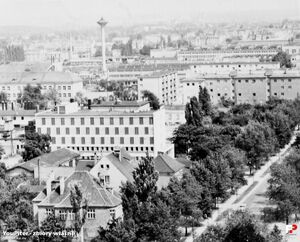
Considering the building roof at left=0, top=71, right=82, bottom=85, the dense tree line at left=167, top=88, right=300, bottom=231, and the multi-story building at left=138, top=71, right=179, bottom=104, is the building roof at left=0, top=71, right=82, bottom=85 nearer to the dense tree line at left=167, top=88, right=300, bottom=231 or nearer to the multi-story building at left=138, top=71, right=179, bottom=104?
the multi-story building at left=138, top=71, right=179, bottom=104

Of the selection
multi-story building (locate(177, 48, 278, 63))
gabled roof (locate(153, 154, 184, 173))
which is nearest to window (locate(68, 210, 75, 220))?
gabled roof (locate(153, 154, 184, 173))

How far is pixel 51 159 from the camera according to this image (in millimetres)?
40406

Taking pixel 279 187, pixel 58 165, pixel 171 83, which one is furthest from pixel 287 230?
pixel 171 83

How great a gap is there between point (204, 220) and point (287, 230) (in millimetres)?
4165

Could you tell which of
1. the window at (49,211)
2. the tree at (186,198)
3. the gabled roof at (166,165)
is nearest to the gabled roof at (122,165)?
the gabled roof at (166,165)

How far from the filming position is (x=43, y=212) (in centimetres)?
2883

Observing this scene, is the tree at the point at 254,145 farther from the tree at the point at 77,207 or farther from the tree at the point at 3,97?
the tree at the point at 3,97

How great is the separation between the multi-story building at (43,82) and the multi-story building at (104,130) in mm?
30436

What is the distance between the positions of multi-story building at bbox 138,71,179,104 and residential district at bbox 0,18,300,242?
0.16m

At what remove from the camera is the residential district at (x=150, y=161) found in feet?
85.7

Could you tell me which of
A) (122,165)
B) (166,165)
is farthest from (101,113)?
(122,165)

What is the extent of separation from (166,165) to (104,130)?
12757 millimetres

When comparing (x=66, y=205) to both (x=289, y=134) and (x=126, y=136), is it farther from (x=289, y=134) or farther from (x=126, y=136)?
(x=289, y=134)

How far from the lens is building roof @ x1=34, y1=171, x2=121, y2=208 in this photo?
28.2 metres
